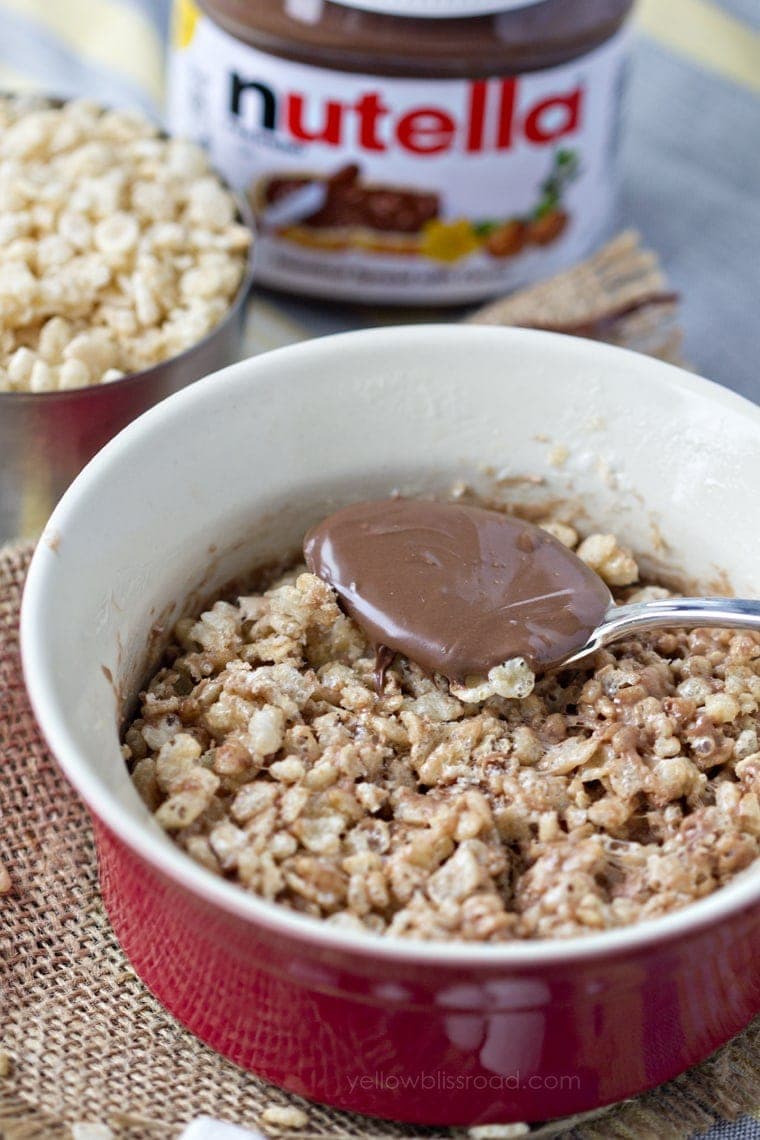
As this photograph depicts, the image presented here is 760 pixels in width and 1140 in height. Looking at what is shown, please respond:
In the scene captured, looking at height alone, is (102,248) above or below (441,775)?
above

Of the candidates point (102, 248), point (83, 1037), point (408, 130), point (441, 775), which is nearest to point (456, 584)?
point (441, 775)

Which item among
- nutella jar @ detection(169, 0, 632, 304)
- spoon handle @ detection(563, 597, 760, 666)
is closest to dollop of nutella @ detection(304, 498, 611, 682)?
spoon handle @ detection(563, 597, 760, 666)

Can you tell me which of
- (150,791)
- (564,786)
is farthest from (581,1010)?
(150,791)

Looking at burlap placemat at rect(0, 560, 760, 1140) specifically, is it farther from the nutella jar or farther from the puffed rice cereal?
the nutella jar

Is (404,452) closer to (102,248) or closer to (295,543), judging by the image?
(295,543)

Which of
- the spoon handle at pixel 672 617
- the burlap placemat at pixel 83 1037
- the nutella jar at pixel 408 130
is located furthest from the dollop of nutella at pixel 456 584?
the nutella jar at pixel 408 130

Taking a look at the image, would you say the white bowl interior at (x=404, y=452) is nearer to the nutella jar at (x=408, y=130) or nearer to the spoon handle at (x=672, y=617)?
the spoon handle at (x=672, y=617)

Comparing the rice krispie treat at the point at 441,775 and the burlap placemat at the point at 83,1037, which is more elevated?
the rice krispie treat at the point at 441,775

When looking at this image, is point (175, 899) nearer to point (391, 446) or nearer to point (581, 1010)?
point (581, 1010)
